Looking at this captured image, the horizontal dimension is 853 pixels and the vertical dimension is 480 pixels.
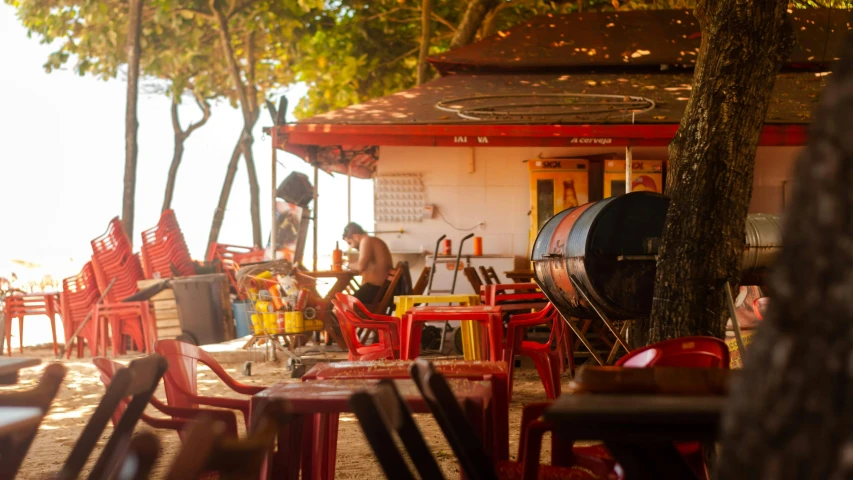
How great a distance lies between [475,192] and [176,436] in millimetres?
8131

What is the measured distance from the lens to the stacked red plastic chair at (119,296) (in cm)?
1200

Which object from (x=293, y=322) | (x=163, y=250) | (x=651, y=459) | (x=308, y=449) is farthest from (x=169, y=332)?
(x=651, y=459)

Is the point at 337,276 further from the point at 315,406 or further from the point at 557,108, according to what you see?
the point at 315,406

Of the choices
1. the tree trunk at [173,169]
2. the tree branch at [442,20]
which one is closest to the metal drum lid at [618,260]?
the tree branch at [442,20]

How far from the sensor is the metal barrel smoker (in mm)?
5719

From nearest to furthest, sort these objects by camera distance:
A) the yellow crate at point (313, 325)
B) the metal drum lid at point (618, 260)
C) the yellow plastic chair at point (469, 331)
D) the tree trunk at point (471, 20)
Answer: the metal drum lid at point (618, 260) → the yellow plastic chair at point (469, 331) → the yellow crate at point (313, 325) → the tree trunk at point (471, 20)

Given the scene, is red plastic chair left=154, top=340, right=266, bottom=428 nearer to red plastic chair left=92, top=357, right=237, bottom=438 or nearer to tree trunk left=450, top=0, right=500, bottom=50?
red plastic chair left=92, top=357, right=237, bottom=438

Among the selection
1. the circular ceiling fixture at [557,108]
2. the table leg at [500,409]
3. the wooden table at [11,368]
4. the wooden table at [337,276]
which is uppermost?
the circular ceiling fixture at [557,108]

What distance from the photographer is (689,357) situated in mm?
3400

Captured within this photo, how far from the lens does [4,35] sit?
3538 centimetres

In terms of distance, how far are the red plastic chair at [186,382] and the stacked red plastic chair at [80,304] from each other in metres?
8.77

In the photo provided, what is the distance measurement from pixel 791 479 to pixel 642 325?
19.1ft

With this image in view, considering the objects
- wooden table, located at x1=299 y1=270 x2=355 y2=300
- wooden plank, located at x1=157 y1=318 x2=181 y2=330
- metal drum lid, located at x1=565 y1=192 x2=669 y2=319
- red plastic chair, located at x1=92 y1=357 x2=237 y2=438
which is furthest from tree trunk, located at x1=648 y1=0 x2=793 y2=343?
wooden plank, located at x1=157 y1=318 x2=181 y2=330

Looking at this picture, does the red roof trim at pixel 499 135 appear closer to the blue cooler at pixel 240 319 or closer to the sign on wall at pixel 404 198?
the sign on wall at pixel 404 198
